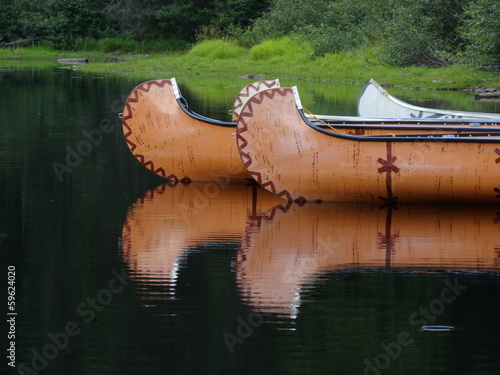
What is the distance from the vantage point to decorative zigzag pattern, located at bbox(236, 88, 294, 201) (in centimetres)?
1295

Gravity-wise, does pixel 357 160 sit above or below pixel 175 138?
below

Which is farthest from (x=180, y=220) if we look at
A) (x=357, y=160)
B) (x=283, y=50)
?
(x=283, y=50)

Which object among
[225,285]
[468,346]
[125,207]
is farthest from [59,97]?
[468,346]

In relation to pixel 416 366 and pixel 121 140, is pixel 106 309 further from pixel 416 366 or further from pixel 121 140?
pixel 121 140

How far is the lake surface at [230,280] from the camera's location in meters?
7.19

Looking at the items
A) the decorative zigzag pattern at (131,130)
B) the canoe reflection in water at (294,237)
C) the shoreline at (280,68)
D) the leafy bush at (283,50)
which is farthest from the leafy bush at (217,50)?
the canoe reflection in water at (294,237)

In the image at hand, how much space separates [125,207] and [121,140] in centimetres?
687

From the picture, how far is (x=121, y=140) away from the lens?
19.4 m

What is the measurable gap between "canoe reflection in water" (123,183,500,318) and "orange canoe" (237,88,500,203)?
196 millimetres

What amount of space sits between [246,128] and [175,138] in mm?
1923

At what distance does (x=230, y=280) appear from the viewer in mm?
9109

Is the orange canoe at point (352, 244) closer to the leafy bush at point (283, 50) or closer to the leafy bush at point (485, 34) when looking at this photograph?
the leafy bush at point (485, 34)

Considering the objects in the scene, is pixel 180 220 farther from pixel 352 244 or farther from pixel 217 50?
pixel 217 50

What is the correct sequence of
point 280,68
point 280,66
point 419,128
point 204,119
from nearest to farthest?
point 419,128
point 204,119
point 280,68
point 280,66
